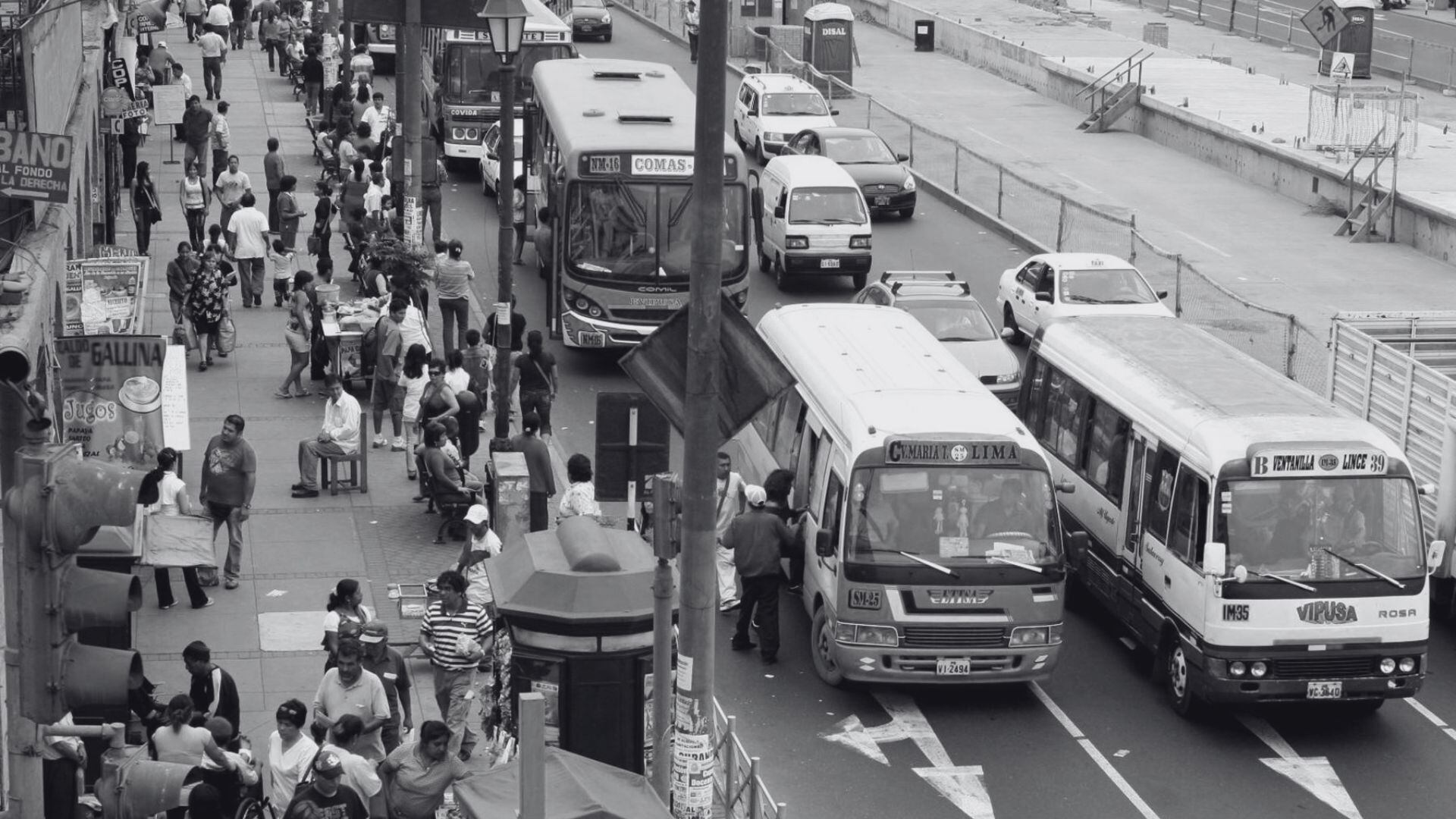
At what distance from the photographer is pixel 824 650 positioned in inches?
631

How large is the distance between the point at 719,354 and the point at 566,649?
3.00 meters

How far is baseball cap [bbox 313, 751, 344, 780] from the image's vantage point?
36.9 ft

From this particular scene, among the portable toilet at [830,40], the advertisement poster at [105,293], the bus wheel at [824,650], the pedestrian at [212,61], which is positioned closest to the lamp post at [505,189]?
the advertisement poster at [105,293]

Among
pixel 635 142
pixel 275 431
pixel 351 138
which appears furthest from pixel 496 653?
pixel 351 138

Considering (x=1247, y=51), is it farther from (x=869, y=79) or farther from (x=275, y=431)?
(x=275, y=431)

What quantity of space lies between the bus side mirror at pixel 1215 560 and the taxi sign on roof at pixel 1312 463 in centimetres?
67

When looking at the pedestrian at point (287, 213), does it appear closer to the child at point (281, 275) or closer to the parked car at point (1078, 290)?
the child at point (281, 275)

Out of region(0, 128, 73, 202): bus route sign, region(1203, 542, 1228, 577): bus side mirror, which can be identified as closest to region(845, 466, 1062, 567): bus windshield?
region(1203, 542, 1228, 577): bus side mirror

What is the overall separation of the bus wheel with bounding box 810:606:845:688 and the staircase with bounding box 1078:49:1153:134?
3344 cm

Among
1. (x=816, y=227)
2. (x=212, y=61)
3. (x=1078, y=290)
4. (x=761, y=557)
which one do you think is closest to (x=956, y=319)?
(x=1078, y=290)

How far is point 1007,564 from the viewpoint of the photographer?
50.1 feet

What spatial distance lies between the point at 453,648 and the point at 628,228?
1156 centimetres

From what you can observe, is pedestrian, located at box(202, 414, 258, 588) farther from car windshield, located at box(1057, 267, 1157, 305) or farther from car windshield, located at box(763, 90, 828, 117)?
car windshield, located at box(763, 90, 828, 117)

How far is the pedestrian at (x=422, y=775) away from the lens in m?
11.7
